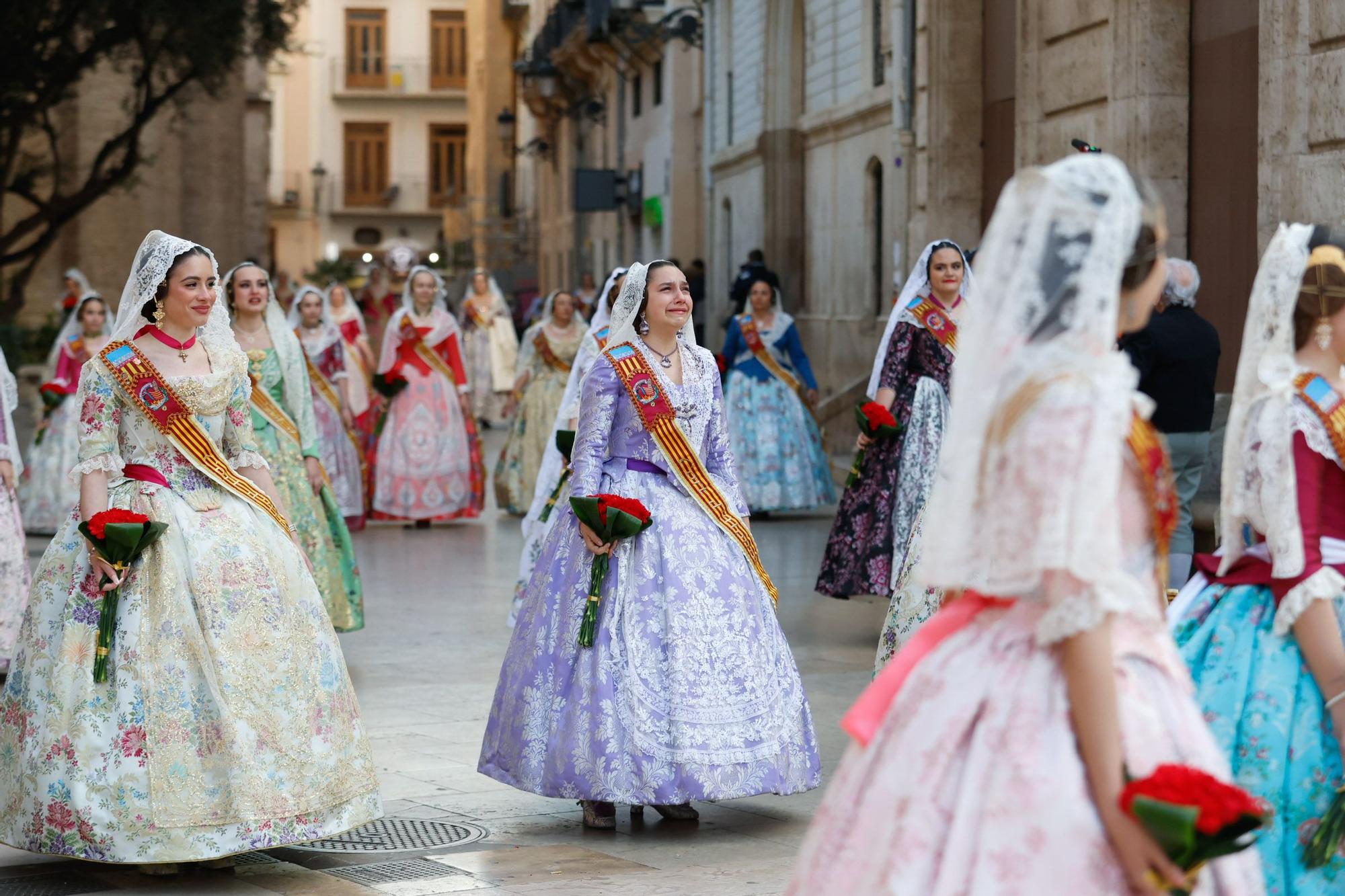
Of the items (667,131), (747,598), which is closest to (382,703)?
(747,598)

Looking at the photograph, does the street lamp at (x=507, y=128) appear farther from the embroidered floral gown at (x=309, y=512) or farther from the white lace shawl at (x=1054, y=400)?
the white lace shawl at (x=1054, y=400)

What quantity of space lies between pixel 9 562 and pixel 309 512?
1.42 metres

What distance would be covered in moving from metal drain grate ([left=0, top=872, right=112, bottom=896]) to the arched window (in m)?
15.6

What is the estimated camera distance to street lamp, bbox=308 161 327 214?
6931cm

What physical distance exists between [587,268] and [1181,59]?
30.3 metres

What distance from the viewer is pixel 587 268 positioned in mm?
41906

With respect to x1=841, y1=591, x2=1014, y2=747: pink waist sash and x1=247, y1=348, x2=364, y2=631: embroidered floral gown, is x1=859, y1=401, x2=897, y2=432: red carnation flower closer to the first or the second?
x1=247, y1=348, x2=364, y2=631: embroidered floral gown

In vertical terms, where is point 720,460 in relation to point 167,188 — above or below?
below

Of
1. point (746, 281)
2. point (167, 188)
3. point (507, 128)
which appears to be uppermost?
point (507, 128)

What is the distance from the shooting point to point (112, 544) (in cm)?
559

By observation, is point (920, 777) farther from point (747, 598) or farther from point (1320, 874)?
point (747, 598)

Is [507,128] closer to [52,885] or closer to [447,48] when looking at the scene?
[447,48]

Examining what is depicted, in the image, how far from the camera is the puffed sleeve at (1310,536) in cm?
408

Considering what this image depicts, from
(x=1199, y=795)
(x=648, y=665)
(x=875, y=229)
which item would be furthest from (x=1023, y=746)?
(x=875, y=229)
